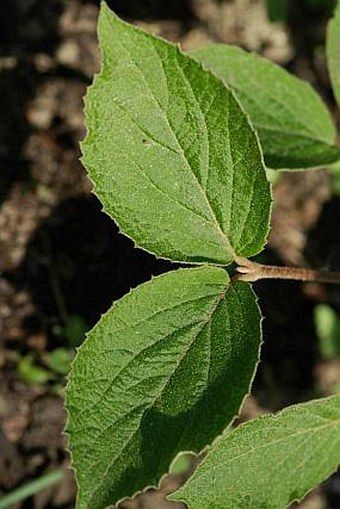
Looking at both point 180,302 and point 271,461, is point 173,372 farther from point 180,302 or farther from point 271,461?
point 271,461

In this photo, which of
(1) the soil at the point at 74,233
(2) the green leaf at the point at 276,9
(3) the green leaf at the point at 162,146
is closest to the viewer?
(3) the green leaf at the point at 162,146

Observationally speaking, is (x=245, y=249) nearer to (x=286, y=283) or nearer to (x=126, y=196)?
(x=126, y=196)

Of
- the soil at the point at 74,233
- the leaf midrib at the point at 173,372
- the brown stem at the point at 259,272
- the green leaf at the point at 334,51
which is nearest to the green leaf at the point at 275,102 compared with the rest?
the green leaf at the point at 334,51

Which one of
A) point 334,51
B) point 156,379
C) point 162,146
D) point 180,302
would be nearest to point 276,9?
point 334,51

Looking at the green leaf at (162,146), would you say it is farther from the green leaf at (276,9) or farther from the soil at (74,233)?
the green leaf at (276,9)

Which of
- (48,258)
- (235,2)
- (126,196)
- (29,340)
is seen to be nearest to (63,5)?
(235,2)

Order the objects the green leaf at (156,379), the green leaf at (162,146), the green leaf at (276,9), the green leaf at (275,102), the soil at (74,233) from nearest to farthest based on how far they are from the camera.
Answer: the green leaf at (156,379) → the green leaf at (162,146) → the green leaf at (275,102) → the soil at (74,233) → the green leaf at (276,9)

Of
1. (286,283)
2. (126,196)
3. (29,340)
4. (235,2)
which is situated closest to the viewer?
(126,196)

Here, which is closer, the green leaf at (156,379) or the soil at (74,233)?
the green leaf at (156,379)
